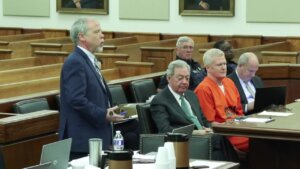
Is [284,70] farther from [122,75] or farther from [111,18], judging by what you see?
[111,18]

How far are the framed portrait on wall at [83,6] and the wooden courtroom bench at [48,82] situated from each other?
17.9ft

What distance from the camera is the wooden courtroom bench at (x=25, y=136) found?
4.86 m

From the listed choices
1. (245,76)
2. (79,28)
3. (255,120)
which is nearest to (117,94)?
(245,76)

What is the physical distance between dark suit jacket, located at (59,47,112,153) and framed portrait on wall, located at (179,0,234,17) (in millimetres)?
8531

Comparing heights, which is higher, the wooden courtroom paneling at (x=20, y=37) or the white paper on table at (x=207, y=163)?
the wooden courtroom paneling at (x=20, y=37)

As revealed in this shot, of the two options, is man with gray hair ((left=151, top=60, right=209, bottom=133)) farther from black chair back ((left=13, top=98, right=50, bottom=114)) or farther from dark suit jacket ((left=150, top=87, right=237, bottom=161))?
black chair back ((left=13, top=98, right=50, bottom=114))

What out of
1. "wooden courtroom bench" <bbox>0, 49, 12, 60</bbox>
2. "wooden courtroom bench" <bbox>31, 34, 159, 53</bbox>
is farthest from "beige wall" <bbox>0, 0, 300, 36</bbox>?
"wooden courtroom bench" <bbox>0, 49, 12, 60</bbox>

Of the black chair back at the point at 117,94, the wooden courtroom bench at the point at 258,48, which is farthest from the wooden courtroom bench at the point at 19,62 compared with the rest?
the black chair back at the point at 117,94

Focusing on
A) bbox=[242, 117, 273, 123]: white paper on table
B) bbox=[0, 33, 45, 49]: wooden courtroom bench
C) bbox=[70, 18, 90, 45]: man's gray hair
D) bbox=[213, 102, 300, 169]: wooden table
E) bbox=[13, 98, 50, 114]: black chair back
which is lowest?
bbox=[213, 102, 300, 169]: wooden table

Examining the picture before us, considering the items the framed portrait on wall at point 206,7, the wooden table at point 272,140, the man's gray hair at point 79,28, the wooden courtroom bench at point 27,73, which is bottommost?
the wooden table at point 272,140

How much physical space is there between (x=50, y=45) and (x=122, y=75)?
8.68ft

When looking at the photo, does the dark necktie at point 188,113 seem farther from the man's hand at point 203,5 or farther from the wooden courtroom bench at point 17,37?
the man's hand at point 203,5

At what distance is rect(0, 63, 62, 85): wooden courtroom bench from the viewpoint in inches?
325

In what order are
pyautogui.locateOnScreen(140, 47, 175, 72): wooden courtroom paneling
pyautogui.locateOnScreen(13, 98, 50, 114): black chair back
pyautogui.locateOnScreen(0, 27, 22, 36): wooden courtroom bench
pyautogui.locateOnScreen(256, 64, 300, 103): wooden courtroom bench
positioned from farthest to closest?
pyautogui.locateOnScreen(0, 27, 22, 36): wooden courtroom bench, pyautogui.locateOnScreen(140, 47, 175, 72): wooden courtroom paneling, pyautogui.locateOnScreen(256, 64, 300, 103): wooden courtroom bench, pyautogui.locateOnScreen(13, 98, 50, 114): black chair back
